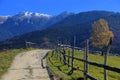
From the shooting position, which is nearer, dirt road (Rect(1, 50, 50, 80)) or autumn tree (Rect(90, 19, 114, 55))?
dirt road (Rect(1, 50, 50, 80))

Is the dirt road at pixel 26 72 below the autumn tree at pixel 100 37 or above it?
below

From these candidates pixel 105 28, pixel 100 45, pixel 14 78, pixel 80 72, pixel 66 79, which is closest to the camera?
pixel 66 79

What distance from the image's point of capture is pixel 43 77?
2584 centimetres

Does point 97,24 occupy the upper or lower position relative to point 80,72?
upper

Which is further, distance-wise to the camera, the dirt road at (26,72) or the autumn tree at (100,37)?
the autumn tree at (100,37)

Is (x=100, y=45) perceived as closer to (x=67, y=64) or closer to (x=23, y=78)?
(x=67, y=64)

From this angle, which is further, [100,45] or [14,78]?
[100,45]

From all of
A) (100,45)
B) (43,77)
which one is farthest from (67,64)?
(100,45)

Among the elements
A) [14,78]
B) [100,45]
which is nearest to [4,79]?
[14,78]

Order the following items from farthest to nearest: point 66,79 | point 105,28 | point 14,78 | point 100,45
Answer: point 105,28 → point 100,45 → point 14,78 → point 66,79

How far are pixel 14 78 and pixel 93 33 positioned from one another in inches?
3121

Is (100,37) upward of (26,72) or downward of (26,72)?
upward

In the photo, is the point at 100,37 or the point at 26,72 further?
the point at 100,37

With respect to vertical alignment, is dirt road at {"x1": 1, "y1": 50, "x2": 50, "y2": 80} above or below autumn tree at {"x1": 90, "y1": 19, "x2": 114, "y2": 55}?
below
